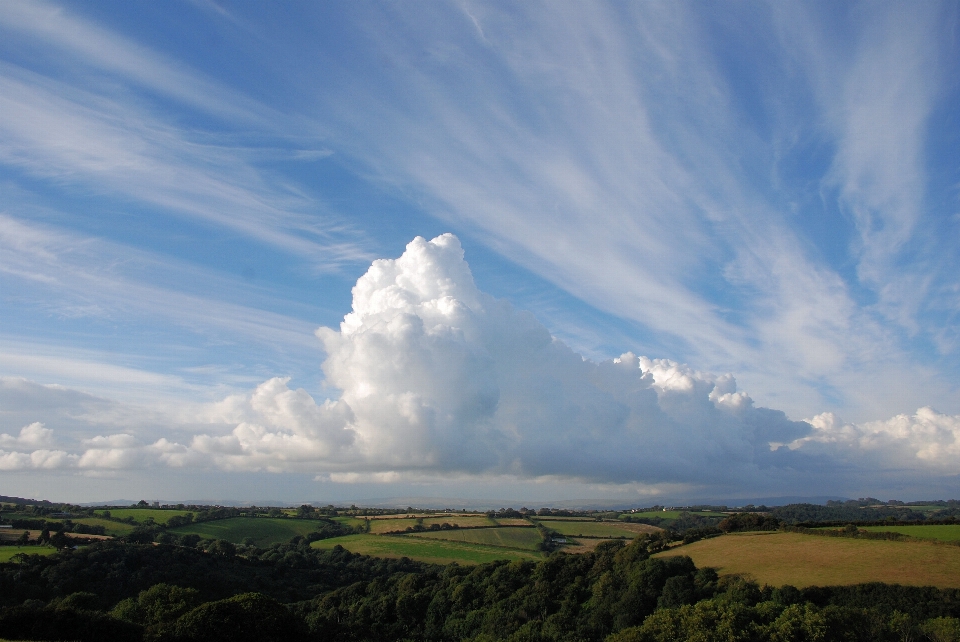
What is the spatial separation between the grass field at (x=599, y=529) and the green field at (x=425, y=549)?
81.5ft

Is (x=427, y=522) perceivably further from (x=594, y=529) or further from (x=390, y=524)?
(x=594, y=529)

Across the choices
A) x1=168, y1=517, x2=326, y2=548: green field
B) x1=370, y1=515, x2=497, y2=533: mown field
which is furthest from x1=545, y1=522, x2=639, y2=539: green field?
x1=168, y1=517, x2=326, y2=548: green field

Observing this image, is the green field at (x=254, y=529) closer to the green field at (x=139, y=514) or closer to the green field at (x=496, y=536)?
the green field at (x=139, y=514)

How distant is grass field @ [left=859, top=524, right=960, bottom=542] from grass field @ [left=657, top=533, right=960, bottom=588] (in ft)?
21.4

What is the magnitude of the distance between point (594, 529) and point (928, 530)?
7800 cm

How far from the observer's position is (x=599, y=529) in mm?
141625

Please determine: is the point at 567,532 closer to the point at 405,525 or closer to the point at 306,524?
the point at 405,525

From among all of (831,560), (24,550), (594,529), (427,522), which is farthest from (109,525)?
(831,560)

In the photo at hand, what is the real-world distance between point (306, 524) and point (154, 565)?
71.1m

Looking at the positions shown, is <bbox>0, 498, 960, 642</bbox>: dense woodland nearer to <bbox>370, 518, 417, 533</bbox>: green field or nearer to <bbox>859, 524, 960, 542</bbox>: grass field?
<bbox>859, 524, 960, 542</bbox>: grass field

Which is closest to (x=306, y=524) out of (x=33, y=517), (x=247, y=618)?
(x=33, y=517)

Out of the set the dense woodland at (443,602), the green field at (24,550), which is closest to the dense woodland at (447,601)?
the dense woodland at (443,602)

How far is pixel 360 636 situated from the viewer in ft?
218

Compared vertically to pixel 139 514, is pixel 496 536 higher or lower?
lower
